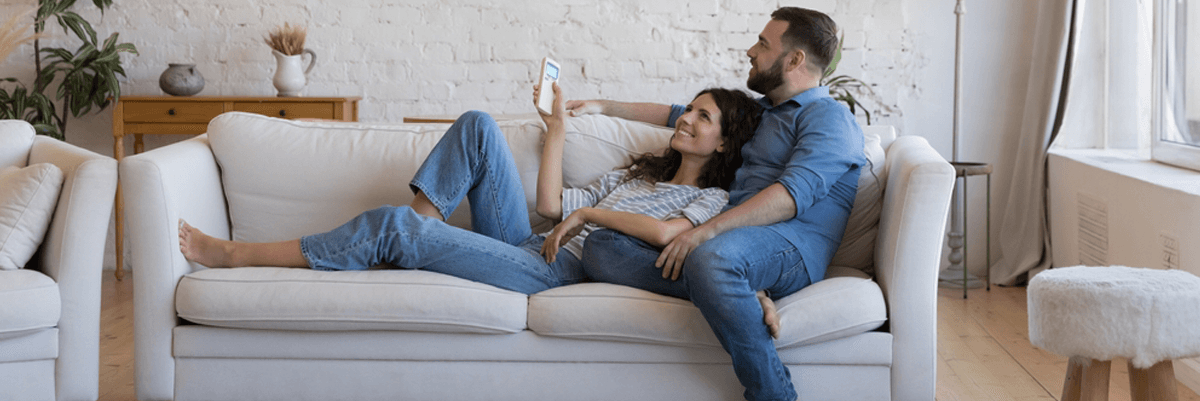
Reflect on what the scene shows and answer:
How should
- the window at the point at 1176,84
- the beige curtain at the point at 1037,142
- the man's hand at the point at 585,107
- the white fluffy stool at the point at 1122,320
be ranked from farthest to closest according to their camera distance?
1. the beige curtain at the point at 1037,142
2. the window at the point at 1176,84
3. the man's hand at the point at 585,107
4. the white fluffy stool at the point at 1122,320

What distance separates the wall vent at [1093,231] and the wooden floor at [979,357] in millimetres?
284

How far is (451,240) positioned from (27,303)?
0.86 metres

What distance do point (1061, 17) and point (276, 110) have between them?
3002 mm

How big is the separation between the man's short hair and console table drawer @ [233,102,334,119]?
6.74ft

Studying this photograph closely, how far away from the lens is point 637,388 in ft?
6.25

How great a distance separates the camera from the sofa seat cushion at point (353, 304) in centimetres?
187

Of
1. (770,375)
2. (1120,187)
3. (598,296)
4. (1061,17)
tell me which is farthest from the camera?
(1061,17)

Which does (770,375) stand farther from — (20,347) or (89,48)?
(89,48)

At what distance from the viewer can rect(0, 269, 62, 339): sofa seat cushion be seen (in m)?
1.86

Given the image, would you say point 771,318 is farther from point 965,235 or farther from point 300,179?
point 965,235

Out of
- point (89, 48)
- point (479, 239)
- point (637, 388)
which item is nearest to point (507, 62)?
point (89, 48)

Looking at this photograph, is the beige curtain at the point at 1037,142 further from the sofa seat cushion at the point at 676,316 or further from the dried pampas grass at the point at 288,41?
the dried pampas grass at the point at 288,41

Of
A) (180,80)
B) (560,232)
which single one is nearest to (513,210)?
(560,232)

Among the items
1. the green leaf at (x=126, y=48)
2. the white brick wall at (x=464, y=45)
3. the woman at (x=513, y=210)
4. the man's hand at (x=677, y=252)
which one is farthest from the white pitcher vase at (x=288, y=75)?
the man's hand at (x=677, y=252)
